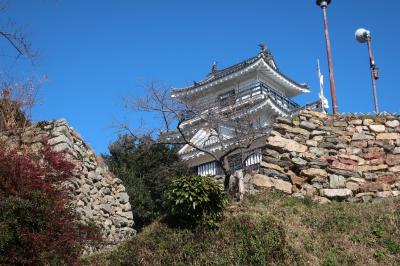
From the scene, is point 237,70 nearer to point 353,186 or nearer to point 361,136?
point 361,136

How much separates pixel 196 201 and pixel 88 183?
3.63m

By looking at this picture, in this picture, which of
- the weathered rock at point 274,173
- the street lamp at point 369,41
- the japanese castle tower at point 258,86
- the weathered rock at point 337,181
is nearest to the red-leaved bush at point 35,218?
the weathered rock at point 274,173

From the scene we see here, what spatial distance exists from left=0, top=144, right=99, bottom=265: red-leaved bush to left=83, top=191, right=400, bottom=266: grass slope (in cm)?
105

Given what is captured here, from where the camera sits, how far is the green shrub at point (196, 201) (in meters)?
9.66

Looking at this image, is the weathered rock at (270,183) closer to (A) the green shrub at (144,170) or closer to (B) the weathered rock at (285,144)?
(B) the weathered rock at (285,144)

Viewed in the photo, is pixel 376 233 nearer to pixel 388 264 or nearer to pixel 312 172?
pixel 388 264

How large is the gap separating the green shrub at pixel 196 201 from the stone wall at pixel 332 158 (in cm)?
181

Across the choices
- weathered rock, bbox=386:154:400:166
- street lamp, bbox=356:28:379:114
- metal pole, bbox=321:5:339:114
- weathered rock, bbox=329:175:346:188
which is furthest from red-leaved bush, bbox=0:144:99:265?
street lamp, bbox=356:28:379:114

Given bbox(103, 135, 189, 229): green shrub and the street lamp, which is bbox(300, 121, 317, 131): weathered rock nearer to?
bbox(103, 135, 189, 229): green shrub

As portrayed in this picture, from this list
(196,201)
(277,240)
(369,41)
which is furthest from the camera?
(369,41)

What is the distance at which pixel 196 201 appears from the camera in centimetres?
962

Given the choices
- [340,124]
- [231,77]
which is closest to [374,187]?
[340,124]

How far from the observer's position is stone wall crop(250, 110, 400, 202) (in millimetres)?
11789

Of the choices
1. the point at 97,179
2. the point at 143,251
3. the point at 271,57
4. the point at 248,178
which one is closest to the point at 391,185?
the point at 248,178
